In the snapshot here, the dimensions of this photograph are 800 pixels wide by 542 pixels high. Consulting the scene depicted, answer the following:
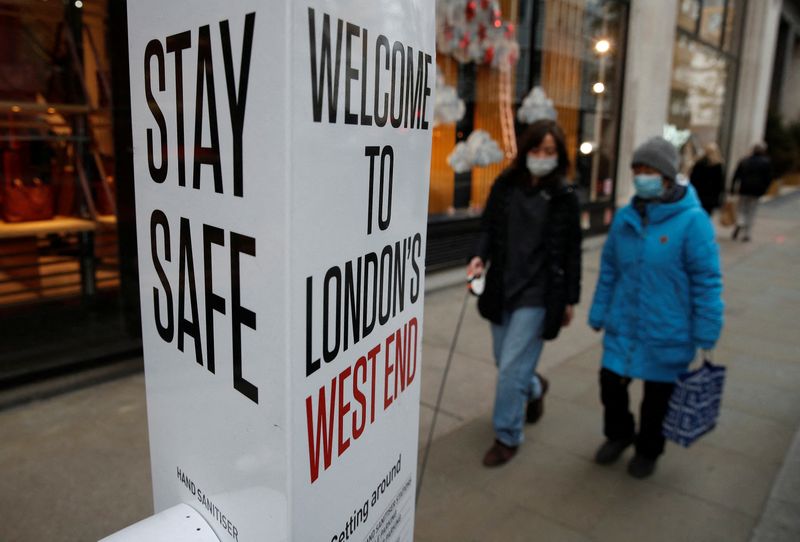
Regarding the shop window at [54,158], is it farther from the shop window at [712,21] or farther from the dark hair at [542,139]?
the shop window at [712,21]

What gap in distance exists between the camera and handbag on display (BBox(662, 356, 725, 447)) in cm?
315

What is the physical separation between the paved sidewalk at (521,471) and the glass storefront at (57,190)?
2.00 feet

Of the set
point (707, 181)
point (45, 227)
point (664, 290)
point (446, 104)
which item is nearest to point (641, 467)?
point (664, 290)

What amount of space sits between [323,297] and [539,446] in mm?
3010

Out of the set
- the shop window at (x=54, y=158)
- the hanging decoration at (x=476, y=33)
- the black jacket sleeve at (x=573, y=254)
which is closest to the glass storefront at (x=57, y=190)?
the shop window at (x=54, y=158)

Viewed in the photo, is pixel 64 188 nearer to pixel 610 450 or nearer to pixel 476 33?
pixel 610 450

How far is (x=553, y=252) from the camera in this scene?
11.1 feet

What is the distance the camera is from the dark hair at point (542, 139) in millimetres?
3373

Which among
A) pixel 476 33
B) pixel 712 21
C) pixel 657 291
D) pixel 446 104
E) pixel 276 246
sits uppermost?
pixel 712 21

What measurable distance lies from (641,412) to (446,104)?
16.4ft

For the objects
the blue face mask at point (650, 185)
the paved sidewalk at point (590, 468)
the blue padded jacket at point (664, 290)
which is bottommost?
the paved sidewalk at point (590, 468)

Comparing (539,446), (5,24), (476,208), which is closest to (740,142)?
(476,208)

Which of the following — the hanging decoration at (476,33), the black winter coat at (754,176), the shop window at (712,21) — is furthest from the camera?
the shop window at (712,21)

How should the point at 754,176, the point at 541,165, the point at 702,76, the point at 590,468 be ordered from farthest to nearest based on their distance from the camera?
the point at 702,76 → the point at 754,176 → the point at 590,468 → the point at 541,165
